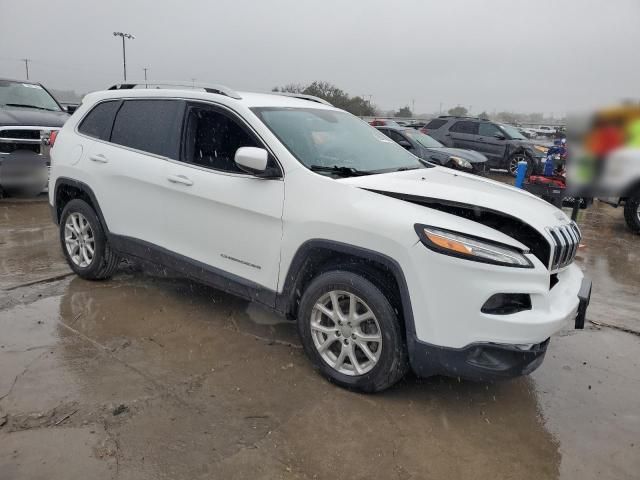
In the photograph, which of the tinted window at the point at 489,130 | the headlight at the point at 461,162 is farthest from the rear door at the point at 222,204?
the tinted window at the point at 489,130

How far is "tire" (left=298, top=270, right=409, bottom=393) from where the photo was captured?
2.94 metres

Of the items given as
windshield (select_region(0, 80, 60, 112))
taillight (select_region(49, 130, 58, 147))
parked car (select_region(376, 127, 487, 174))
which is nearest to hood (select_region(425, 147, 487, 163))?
parked car (select_region(376, 127, 487, 174))

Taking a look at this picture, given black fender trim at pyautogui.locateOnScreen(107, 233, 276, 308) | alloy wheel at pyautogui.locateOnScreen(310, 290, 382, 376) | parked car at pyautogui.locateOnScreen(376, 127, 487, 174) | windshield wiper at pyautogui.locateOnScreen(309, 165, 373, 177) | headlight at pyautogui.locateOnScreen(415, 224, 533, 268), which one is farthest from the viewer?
parked car at pyautogui.locateOnScreen(376, 127, 487, 174)

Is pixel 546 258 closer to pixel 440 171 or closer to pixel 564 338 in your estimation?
pixel 440 171

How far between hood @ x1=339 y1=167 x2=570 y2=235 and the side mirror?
52cm

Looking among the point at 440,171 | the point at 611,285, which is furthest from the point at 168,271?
the point at 611,285

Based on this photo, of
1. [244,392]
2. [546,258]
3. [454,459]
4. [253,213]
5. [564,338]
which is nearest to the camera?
[454,459]

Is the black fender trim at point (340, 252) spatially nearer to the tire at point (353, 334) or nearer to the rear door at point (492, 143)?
the tire at point (353, 334)

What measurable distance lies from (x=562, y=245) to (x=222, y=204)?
2149 millimetres

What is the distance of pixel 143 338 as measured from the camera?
3.81 m

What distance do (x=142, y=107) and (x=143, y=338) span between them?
1.91 meters

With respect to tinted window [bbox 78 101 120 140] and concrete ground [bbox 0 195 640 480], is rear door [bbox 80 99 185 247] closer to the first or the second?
tinted window [bbox 78 101 120 140]

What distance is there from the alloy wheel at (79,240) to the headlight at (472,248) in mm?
3234

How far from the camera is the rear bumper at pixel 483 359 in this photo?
2734 millimetres
